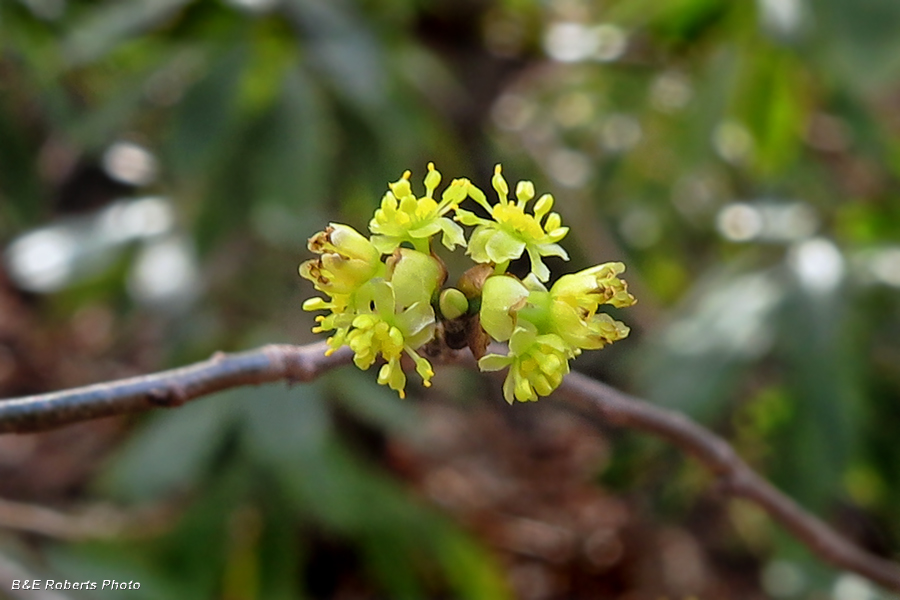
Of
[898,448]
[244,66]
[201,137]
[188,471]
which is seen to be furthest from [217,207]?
[898,448]

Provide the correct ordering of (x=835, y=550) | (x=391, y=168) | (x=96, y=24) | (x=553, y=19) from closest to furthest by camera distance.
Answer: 1. (x=835, y=550)
2. (x=96, y=24)
3. (x=391, y=168)
4. (x=553, y=19)

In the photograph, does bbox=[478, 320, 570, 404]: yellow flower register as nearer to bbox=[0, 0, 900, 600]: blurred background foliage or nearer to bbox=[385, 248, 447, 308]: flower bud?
bbox=[385, 248, 447, 308]: flower bud

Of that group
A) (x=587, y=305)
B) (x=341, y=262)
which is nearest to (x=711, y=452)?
(x=587, y=305)

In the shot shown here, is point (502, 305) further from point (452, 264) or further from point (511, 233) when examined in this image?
point (452, 264)

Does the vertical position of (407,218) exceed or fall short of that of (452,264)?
it falls short

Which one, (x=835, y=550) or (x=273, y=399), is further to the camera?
(x=273, y=399)

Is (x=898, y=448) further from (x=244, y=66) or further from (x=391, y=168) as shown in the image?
(x=244, y=66)

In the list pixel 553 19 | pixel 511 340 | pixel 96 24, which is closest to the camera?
pixel 511 340
